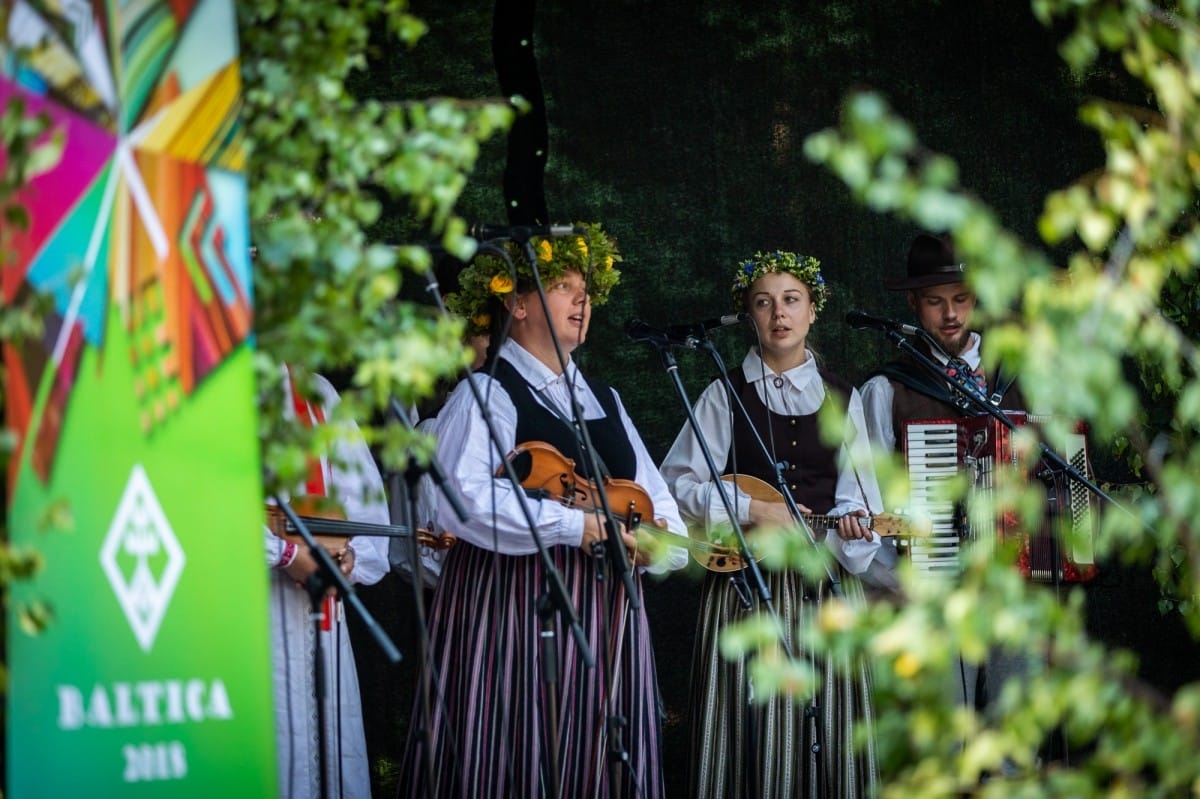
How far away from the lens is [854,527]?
442 centimetres

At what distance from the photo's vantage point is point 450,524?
4.07 m

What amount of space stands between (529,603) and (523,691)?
0.79 ft

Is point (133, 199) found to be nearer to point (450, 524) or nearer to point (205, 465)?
point (205, 465)

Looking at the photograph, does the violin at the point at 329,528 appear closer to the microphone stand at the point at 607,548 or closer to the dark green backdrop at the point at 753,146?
the microphone stand at the point at 607,548

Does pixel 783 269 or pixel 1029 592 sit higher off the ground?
pixel 783 269

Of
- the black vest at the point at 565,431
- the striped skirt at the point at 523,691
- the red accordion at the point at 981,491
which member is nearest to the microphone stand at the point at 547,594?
the striped skirt at the point at 523,691

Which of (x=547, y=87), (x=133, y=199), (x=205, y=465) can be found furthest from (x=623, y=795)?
(x=547, y=87)

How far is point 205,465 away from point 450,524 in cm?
180

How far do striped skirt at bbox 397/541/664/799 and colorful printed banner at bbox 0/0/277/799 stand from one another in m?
1.70

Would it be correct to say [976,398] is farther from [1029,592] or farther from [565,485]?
[1029,592]

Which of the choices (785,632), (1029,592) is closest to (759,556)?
(785,632)

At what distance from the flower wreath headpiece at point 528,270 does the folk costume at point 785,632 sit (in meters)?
0.67

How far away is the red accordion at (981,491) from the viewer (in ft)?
14.9

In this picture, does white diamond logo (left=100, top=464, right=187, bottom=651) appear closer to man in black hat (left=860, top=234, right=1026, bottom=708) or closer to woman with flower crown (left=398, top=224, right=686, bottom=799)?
woman with flower crown (left=398, top=224, right=686, bottom=799)
